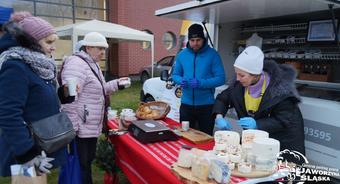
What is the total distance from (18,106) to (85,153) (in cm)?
104

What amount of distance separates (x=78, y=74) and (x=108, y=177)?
1.25 metres

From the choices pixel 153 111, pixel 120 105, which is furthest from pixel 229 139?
pixel 120 105

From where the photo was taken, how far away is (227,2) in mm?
2371

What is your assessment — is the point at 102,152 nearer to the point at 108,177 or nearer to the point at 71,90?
the point at 108,177

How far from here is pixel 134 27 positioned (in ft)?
44.1

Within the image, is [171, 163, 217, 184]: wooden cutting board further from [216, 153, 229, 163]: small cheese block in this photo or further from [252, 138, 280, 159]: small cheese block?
[252, 138, 280, 159]: small cheese block

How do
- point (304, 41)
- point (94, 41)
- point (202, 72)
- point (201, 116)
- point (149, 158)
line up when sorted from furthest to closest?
point (304, 41) < point (201, 116) < point (202, 72) < point (94, 41) < point (149, 158)

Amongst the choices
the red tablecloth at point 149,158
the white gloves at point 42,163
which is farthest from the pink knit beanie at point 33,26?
the red tablecloth at point 149,158

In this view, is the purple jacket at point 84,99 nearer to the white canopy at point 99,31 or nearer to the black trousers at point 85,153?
the black trousers at point 85,153

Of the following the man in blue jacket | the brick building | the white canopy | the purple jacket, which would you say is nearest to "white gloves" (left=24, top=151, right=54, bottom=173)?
the purple jacket

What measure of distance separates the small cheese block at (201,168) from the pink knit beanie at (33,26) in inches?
47.8

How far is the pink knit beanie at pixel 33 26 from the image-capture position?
169 cm

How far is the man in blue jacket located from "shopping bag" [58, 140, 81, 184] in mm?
1278

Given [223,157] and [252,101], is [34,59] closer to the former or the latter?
[223,157]
